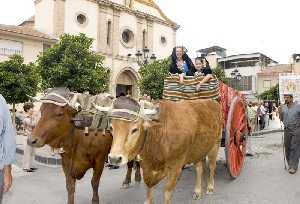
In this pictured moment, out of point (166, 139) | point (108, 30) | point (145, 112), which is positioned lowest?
point (166, 139)

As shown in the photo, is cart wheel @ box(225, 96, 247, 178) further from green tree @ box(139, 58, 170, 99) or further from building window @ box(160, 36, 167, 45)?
building window @ box(160, 36, 167, 45)

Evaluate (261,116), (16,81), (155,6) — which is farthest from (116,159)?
(155,6)

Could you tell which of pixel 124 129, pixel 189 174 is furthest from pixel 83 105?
pixel 189 174

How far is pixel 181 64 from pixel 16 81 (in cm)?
1760

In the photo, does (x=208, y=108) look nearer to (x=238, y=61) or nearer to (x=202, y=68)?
(x=202, y=68)

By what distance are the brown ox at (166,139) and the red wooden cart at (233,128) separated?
63cm

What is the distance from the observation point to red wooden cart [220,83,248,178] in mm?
6996

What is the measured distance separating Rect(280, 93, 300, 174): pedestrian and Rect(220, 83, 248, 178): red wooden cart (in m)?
1.61

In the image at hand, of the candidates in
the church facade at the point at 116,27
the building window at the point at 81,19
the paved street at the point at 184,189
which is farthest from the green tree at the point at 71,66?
the paved street at the point at 184,189

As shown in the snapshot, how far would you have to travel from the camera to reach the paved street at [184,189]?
6.43m

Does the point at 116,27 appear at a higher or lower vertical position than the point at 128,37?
higher

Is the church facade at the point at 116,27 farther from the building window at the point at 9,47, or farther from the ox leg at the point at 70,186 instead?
the ox leg at the point at 70,186

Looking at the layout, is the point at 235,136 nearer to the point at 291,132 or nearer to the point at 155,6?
the point at 291,132

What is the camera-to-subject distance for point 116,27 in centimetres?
3728
